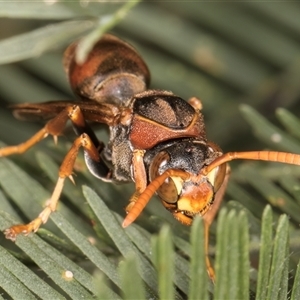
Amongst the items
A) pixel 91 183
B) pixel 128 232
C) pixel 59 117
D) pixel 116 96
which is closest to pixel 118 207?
pixel 91 183

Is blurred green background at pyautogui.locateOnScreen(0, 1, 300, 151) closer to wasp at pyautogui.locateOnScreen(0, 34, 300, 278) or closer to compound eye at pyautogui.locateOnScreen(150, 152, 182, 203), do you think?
wasp at pyautogui.locateOnScreen(0, 34, 300, 278)

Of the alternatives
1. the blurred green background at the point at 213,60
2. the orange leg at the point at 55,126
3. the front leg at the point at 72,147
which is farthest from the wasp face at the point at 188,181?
the blurred green background at the point at 213,60

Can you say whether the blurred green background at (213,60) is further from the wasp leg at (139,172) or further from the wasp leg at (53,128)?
the wasp leg at (139,172)

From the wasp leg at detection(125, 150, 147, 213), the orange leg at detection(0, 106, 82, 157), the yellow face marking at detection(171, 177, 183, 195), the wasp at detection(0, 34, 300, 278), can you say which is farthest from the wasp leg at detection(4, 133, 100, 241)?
the yellow face marking at detection(171, 177, 183, 195)

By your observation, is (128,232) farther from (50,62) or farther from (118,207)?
(50,62)

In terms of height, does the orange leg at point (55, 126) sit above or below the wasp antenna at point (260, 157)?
below

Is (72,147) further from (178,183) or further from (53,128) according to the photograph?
(178,183)

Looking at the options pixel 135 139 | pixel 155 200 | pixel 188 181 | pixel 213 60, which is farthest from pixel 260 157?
pixel 213 60

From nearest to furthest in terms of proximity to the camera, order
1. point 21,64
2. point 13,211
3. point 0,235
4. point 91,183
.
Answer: point 0,235, point 13,211, point 91,183, point 21,64
